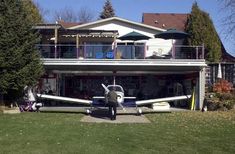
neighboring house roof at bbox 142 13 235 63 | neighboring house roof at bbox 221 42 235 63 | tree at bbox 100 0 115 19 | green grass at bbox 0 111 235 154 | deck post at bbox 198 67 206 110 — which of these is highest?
tree at bbox 100 0 115 19

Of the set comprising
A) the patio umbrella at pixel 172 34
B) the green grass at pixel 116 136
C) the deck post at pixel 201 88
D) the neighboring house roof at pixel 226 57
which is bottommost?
the green grass at pixel 116 136

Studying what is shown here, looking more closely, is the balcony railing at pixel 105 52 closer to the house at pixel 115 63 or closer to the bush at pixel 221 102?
the house at pixel 115 63

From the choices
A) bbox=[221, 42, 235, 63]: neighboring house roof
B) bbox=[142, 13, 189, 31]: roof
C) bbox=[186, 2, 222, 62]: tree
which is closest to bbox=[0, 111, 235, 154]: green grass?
bbox=[186, 2, 222, 62]: tree

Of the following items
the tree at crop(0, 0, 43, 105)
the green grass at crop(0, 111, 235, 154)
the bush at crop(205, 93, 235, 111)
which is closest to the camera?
the green grass at crop(0, 111, 235, 154)

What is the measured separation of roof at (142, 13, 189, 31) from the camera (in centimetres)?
4581

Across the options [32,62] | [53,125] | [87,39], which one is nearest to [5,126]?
[53,125]

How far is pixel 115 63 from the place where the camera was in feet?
100

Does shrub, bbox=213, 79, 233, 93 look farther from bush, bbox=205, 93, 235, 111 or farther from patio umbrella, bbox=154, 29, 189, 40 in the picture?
patio umbrella, bbox=154, 29, 189, 40

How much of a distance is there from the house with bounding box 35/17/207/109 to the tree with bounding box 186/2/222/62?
1657 millimetres

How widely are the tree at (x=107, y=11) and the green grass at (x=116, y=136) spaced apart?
181 ft

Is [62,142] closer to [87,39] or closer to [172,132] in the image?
[172,132]

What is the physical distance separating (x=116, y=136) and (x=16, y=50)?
11.5 m

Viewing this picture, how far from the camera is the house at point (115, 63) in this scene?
30.8 metres

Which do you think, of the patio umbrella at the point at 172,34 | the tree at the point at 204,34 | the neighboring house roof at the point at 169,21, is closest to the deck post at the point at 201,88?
the patio umbrella at the point at 172,34
